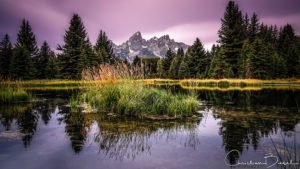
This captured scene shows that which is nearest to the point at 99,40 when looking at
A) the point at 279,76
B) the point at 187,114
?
the point at 279,76

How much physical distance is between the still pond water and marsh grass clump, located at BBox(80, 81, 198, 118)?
0.88 m

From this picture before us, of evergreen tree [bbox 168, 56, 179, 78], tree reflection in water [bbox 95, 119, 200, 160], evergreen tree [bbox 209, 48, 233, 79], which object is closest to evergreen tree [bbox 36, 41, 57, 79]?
evergreen tree [bbox 168, 56, 179, 78]

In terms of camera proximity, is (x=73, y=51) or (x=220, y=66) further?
(x=73, y=51)

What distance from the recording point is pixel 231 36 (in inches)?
1673

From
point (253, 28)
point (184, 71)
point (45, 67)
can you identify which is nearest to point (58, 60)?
point (45, 67)

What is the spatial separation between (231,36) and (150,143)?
3983cm

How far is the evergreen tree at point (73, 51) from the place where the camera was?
140 ft

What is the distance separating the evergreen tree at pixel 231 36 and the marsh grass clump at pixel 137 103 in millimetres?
33224

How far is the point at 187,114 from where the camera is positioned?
30.6ft

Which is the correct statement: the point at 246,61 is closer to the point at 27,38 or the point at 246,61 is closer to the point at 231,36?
the point at 231,36

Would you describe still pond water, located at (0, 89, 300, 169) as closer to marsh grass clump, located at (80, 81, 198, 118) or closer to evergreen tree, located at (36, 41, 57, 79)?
marsh grass clump, located at (80, 81, 198, 118)

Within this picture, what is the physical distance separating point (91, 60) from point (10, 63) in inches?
495

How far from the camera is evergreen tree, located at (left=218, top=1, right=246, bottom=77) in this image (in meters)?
41.8

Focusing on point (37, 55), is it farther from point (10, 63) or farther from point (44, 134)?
point (44, 134)
